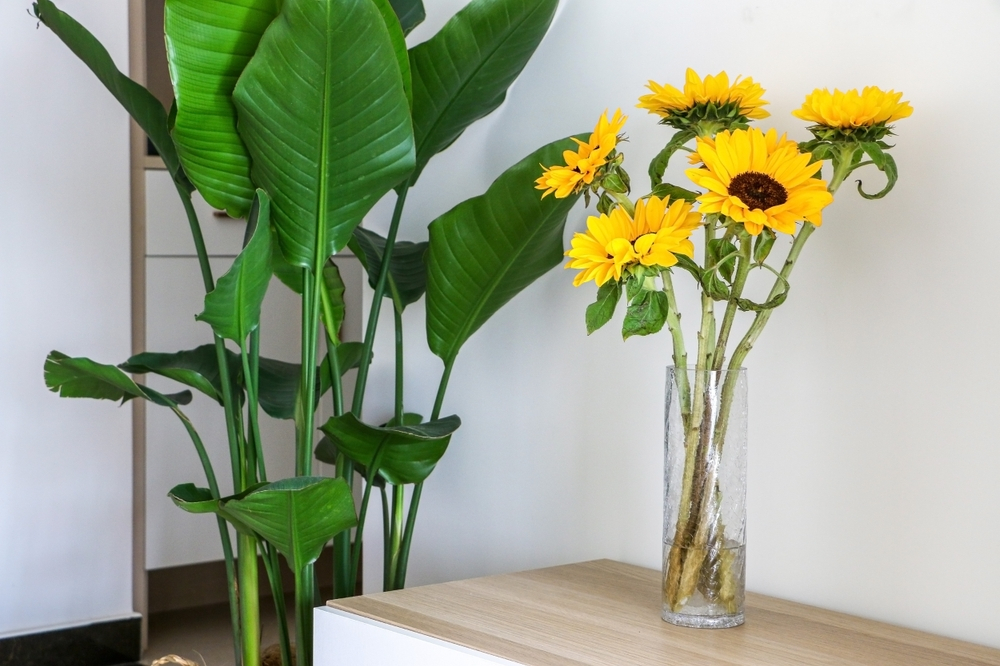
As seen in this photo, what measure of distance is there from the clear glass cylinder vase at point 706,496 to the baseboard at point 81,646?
5.48 feet

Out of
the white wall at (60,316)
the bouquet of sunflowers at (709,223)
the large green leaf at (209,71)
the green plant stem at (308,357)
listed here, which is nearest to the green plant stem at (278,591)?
the green plant stem at (308,357)

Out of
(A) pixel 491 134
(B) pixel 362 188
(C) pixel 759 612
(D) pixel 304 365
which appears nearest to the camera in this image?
(C) pixel 759 612

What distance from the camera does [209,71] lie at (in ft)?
3.56

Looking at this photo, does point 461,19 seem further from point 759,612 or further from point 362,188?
point 759,612

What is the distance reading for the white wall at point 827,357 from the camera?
0.89 meters

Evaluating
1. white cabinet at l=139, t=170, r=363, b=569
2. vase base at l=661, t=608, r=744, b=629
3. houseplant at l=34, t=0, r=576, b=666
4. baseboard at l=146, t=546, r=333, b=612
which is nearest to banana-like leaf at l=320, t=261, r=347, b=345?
houseplant at l=34, t=0, r=576, b=666

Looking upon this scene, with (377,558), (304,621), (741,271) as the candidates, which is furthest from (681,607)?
(377,558)

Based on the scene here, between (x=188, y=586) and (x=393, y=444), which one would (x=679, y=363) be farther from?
(x=188, y=586)

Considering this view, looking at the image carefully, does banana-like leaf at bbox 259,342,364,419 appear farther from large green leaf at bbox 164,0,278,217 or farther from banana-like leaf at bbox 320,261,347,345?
large green leaf at bbox 164,0,278,217

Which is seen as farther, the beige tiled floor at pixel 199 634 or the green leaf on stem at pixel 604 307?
the beige tiled floor at pixel 199 634

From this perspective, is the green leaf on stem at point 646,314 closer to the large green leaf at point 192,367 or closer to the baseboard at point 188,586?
the large green leaf at point 192,367

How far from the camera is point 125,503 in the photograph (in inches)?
87.0

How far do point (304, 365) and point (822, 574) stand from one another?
2.10 ft

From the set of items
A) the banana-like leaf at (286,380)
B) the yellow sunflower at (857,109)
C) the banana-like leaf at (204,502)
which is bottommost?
the banana-like leaf at (204,502)
